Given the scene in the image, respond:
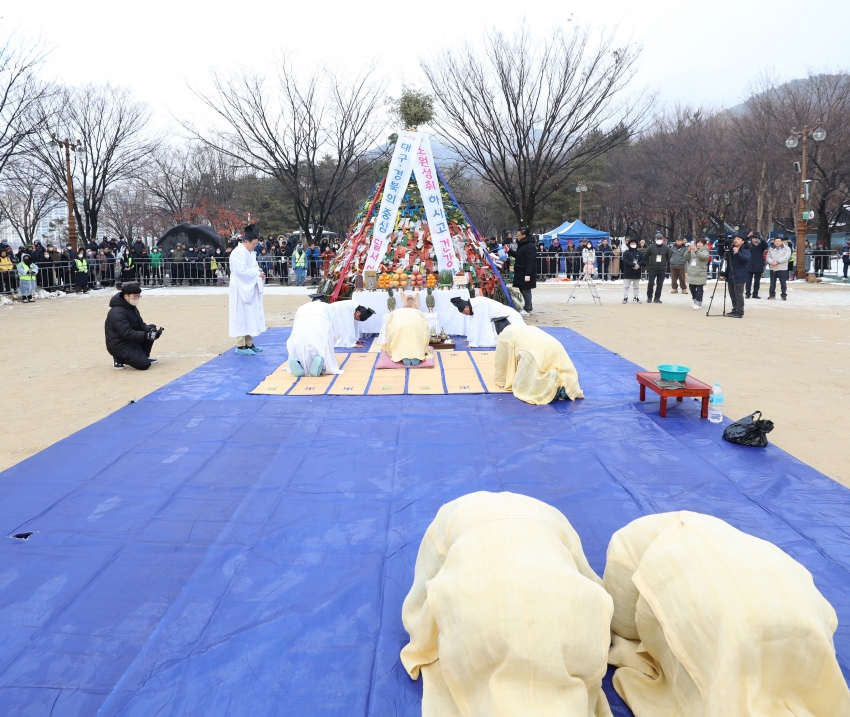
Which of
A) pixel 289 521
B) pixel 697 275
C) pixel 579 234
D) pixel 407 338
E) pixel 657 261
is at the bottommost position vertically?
pixel 289 521

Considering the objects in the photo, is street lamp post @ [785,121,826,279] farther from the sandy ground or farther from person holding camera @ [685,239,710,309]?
person holding camera @ [685,239,710,309]

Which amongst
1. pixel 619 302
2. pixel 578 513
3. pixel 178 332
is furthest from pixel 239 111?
pixel 578 513

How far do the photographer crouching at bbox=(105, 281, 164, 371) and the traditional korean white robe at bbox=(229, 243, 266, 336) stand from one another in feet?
3.53

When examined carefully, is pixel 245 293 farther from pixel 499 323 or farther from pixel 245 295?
pixel 499 323

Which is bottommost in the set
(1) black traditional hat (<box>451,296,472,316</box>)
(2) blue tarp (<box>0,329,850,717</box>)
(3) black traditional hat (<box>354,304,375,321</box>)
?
(2) blue tarp (<box>0,329,850,717</box>)

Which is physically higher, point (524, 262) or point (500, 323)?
point (524, 262)

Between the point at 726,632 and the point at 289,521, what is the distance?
2344 millimetres

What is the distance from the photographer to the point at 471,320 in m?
8.90

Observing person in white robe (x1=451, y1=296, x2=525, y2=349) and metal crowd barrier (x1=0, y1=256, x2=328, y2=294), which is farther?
metal crowd barrier (x1=0, y1=256, x2=328, y2=294)

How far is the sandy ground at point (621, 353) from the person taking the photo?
5250 mm

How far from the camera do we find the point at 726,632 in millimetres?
1779

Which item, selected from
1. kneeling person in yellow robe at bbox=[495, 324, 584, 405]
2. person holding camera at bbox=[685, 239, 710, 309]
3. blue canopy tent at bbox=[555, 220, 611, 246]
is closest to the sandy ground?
person holding camera at bbox=[685, 239, 710, 309]

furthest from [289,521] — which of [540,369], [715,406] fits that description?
[715,406]

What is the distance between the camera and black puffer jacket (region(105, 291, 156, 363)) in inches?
291
